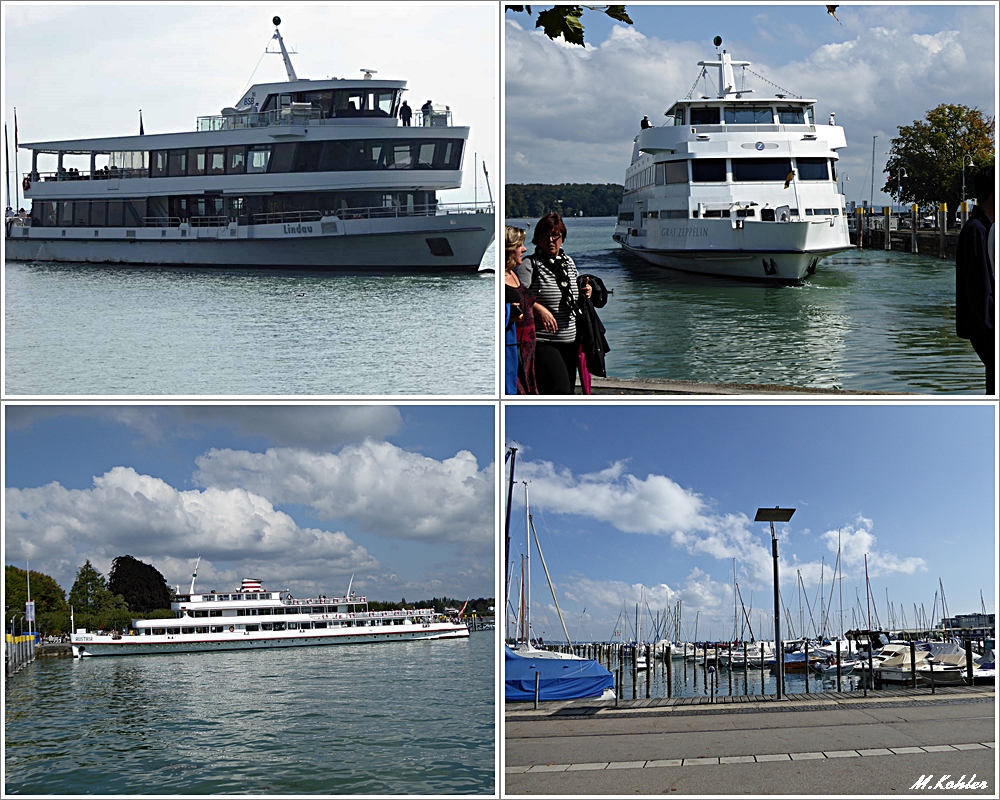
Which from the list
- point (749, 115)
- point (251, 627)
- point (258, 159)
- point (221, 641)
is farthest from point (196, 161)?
Result: point (251, 627)

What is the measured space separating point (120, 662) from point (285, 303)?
15.4 m

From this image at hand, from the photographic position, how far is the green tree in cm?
412

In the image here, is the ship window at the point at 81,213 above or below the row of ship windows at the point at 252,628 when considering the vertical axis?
above

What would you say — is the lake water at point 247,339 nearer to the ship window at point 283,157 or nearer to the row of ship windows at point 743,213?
the row of ship windows at point 743,213

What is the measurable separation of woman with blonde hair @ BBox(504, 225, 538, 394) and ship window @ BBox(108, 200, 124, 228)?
31.0ft

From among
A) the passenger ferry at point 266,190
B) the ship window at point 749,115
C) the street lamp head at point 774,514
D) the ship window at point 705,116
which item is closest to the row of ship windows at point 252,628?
the passenger ferry at point 266,190

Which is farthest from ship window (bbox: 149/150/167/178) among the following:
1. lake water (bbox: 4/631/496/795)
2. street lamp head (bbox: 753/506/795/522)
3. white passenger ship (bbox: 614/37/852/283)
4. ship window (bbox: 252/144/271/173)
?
street lamp head (bbox: 753/506/795/522)

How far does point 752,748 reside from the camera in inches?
145

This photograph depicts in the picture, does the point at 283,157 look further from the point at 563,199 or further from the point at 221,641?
the point at 221,641

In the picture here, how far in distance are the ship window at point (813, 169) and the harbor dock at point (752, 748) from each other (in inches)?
145

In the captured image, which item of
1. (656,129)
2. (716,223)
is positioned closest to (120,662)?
(716,223)

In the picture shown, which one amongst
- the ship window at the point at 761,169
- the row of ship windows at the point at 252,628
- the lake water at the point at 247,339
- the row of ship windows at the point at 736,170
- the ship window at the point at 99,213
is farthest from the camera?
the row of ship windows at the point at 252,628

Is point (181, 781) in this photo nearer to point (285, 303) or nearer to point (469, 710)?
point (469, 710)

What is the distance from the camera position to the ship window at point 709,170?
7.06 m
